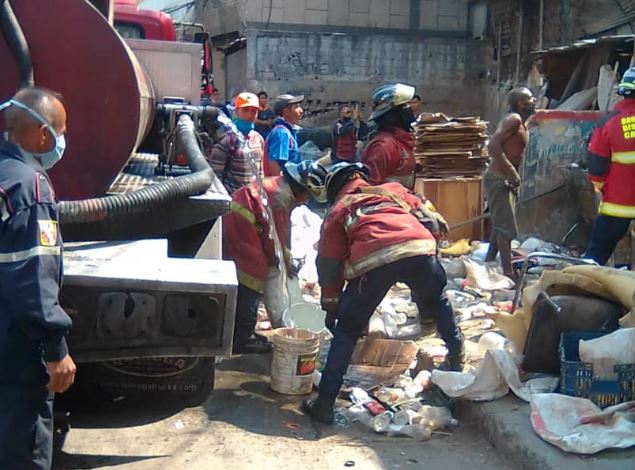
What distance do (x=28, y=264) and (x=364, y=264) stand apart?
86.1 inches

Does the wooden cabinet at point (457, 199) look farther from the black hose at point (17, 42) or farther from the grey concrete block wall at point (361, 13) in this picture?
the grey concrete block wall at point (361, 13)

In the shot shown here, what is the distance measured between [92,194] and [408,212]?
1860mm

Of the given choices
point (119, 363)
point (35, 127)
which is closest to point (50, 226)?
point (35, 127)

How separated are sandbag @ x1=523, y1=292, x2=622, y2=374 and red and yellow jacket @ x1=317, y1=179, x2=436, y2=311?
2.12 ft

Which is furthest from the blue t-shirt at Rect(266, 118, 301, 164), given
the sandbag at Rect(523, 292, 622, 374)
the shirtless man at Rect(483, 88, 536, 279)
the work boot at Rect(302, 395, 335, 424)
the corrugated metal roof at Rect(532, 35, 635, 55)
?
the corrugated metal roof at Rect(532, 35, 635, 55)

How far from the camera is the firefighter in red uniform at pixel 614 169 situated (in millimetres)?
6113

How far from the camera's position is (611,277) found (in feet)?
14.4

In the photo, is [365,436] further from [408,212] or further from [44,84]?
[44,84]

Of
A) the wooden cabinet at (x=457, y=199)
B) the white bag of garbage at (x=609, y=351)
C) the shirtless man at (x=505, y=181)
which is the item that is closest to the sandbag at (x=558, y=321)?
the white bag of garbage at (x=609, y=351)

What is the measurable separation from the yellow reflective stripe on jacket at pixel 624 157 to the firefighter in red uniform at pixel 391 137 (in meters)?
1.51

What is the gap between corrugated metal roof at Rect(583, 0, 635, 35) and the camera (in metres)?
13.9

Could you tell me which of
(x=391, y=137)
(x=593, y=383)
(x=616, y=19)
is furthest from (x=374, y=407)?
(x=616, y=19)

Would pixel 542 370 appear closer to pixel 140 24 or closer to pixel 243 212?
pixel 243 212

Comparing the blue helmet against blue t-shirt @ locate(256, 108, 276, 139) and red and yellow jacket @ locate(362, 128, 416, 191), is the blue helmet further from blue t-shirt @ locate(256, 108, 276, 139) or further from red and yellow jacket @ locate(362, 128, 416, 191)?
blue t-shirt @ locate(256, 108, 276, 139)
